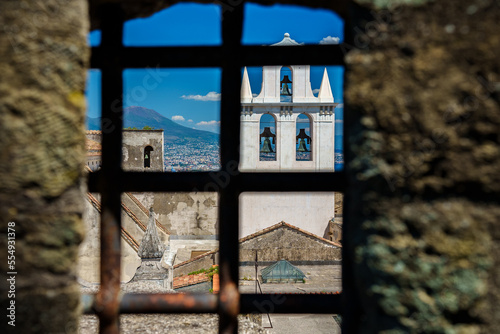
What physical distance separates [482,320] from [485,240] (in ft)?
0.54

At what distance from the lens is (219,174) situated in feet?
4.37

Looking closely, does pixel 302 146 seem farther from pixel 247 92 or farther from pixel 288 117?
pixel 247 92

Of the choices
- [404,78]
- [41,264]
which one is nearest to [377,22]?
[404,78]

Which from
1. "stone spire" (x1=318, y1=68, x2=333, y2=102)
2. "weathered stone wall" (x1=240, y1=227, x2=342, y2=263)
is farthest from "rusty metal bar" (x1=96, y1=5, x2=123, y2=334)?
"stone spire" (x1=318, y1=68, x2=333, y2=102)

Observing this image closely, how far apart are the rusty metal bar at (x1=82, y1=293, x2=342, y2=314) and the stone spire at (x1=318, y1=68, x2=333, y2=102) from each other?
14.4m

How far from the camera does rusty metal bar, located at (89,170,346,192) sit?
1.32m

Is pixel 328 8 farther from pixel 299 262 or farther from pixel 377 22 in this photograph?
pixel 299 262

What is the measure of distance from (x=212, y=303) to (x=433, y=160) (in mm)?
734

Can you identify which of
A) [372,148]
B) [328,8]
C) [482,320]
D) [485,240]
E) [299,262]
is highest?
[328,8]

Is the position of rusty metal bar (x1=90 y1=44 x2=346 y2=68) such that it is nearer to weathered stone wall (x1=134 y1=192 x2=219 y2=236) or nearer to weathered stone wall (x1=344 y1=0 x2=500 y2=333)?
weathered stone wall (x1=344 y1=0 x2=500 y2=333)

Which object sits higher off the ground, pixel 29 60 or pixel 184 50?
pixel 184 50

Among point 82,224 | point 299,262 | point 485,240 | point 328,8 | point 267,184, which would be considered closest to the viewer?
point 485,240

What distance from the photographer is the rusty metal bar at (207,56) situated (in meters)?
1.33

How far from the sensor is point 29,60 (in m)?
0.92
